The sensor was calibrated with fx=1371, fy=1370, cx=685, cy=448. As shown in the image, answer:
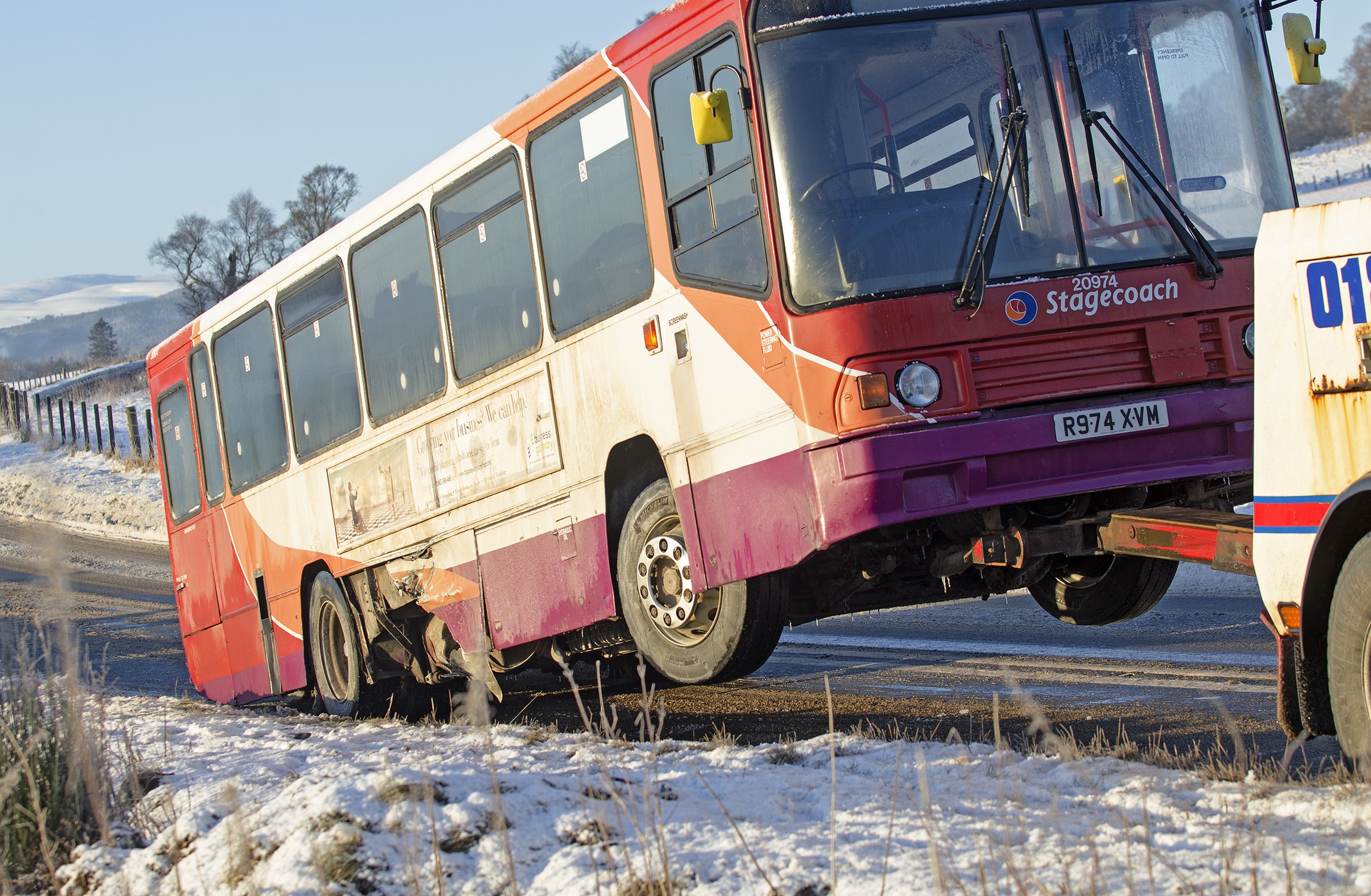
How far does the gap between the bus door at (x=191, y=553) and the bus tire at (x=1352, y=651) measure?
10.8m

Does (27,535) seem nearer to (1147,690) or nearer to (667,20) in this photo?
(667,20)

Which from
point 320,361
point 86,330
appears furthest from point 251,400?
point 86,330

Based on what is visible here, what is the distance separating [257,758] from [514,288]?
133 inches

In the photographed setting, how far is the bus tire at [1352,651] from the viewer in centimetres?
400

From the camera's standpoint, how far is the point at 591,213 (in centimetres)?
775

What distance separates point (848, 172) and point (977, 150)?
0.64 metres

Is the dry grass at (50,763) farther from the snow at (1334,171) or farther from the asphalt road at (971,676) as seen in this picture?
the snow at (1334,171)

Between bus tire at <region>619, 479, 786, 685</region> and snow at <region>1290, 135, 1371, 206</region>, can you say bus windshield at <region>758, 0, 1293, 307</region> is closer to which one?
bus tire at <region>619, 479, 786, 685</region>

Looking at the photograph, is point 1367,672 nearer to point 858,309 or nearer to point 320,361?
point 858,309

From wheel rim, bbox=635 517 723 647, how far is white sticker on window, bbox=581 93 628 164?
2.09 meters

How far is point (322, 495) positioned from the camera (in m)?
11.0

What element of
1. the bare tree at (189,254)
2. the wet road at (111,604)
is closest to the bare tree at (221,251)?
the bare tree at (189,254)

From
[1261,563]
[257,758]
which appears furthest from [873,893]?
[257,758]

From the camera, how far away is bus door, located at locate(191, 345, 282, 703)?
40.2 feet
